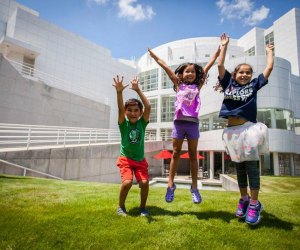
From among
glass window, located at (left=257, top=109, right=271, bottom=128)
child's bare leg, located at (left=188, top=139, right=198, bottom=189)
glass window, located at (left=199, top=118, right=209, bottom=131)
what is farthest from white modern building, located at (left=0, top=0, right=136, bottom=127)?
child's bare leg, located at (left=188, top=139, right=198, bottom=189)

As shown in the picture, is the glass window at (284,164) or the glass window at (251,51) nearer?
the glass window at (284,164)

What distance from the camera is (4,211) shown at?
3.03 meters

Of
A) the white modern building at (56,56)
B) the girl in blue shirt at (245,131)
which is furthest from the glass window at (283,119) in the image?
the girl in blue shirt at (245,131)

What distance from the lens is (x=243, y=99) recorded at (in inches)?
123

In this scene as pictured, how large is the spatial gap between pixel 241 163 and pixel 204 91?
1016 inches

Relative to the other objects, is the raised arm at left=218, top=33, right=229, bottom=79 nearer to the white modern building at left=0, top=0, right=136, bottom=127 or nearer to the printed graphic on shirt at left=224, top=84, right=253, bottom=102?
the printed graphic on shirt at left=224, top=84, right=253, bottom=102

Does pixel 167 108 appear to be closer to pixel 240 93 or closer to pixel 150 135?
pixel 150 135

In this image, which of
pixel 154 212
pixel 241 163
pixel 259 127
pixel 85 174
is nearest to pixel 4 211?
pixel 154 212

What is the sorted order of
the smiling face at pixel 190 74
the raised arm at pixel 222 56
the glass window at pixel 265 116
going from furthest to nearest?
the glass window at pixel 265 116, the smiling face at pixel 190 74, the raised arm at pixel 222 56

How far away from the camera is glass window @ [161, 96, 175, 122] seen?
3881 centimetres

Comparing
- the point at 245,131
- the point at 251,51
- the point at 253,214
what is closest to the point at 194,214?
the point at 253,214

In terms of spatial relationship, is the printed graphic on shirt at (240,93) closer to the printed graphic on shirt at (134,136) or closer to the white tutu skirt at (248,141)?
the white tutu skirt at (248,141)

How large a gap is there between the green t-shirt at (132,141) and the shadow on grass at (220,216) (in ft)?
2.54

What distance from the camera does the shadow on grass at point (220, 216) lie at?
2748mm
